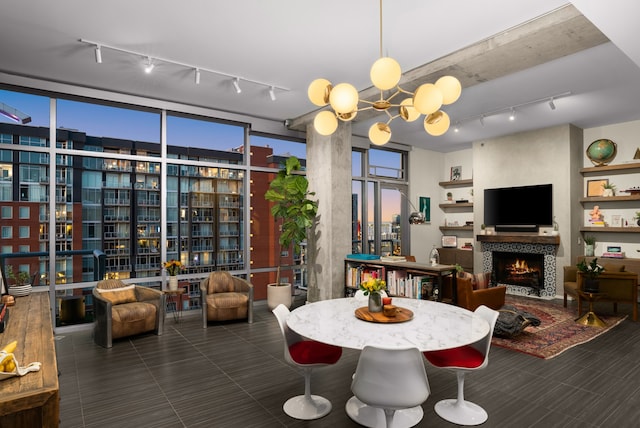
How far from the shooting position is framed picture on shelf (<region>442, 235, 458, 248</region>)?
9055mm

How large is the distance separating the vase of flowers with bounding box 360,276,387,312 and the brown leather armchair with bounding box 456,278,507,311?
229 centimetres

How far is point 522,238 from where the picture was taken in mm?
7332

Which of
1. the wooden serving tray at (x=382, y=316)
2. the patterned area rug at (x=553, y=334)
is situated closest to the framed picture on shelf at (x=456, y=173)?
the patterned area rug at (x=553, y=334)

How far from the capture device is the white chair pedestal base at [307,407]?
2.72m

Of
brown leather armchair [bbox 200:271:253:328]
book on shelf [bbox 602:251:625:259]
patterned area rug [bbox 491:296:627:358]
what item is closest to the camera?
patterned area rug [bbox 491:296:627:358]

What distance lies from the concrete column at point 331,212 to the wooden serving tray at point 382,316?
3.13 metres

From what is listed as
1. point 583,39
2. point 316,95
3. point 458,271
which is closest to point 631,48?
point 583,39

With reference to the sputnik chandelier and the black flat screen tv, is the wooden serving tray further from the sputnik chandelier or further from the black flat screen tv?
the black flat screen tv

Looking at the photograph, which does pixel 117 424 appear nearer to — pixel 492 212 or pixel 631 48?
pixel 631 48

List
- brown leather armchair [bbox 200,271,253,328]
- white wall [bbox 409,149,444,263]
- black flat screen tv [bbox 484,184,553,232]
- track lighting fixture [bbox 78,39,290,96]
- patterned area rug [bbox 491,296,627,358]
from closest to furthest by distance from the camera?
1. track lighting fixture [bbox 78,39,290,96]
2. patterned area rug [bbox 491,296,627,358]
3. brown leather armchair [bbox 200,271,253,328]
4. black flat screen tv [bbox 484,184,553,232]
5. white wall [bbox 409,149,444,263]

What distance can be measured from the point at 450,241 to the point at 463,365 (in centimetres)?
693

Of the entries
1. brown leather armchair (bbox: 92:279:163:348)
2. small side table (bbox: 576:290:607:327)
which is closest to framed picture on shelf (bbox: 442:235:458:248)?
small side table (bbox: 576:290:607:327)

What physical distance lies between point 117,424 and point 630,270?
7.65m

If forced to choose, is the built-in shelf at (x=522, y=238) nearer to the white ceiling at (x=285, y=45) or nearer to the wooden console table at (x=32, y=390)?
the white ceiling at (x=285, y=45)
